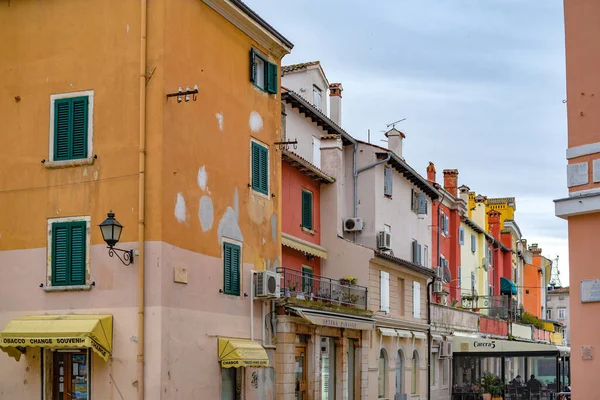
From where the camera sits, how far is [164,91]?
880 inches

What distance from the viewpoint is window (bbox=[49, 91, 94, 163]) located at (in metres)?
22.7

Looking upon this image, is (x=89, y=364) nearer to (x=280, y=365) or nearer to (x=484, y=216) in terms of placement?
(x=280, y=365)

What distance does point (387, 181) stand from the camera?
40.6m

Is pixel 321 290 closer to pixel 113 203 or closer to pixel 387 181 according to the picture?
pixel 387 181

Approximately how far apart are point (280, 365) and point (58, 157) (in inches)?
351

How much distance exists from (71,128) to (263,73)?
672cm

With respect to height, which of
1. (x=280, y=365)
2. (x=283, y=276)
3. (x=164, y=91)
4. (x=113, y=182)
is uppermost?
(x=164, y=91)

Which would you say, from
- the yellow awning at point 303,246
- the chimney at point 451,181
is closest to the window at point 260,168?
the yellow awning at point 303,246

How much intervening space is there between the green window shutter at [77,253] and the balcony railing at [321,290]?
6.85 m

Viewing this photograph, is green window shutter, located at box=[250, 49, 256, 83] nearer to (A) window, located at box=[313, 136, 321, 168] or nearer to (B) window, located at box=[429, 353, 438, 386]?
(A) window, located at box=[313, 136, 321, 168]

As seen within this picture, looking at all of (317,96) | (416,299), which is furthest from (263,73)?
(416,299)

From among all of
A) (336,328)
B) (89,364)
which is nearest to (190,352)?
(89,364)

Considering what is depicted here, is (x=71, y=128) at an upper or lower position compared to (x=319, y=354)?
upper

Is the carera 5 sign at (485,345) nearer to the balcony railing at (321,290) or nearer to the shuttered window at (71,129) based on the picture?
the balcony railing at (321,290)
